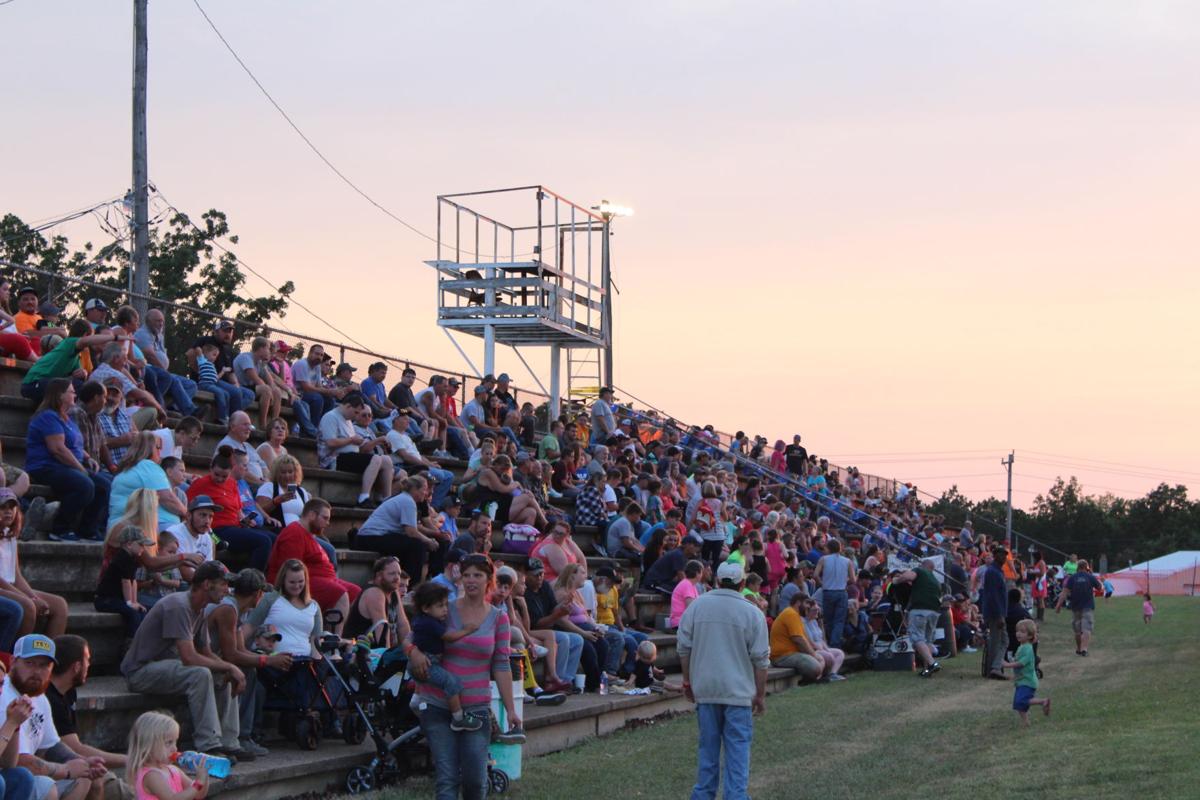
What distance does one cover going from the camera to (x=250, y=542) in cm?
1195

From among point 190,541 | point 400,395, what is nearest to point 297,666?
point 190,541

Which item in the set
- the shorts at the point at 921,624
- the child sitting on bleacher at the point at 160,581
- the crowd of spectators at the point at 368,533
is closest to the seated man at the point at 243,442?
the crowd of spectators at the point at 368,533

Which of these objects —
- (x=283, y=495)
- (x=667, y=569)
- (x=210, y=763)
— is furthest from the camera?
(x=667, y=569)

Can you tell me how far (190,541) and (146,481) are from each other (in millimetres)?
594

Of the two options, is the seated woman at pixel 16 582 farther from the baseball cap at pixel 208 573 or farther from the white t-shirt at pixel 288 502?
the white t-shirt at pixel 288 502

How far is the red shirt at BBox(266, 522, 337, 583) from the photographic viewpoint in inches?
462

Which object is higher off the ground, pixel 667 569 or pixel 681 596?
pixel 667 569

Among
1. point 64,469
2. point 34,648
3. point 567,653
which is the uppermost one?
point 64,469

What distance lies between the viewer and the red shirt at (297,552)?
1174cm

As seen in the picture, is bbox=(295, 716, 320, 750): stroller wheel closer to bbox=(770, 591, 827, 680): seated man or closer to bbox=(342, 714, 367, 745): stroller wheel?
bbox=(342, 714, 367, 745): stroller wheel

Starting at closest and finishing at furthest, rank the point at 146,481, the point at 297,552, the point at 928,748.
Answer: the point at 146,481 < the point at 297,552 < the point at 928,748

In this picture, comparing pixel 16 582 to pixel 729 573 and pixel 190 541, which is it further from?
pixel 729 573

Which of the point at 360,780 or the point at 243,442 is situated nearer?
the point at 360,780

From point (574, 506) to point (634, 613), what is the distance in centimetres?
320
